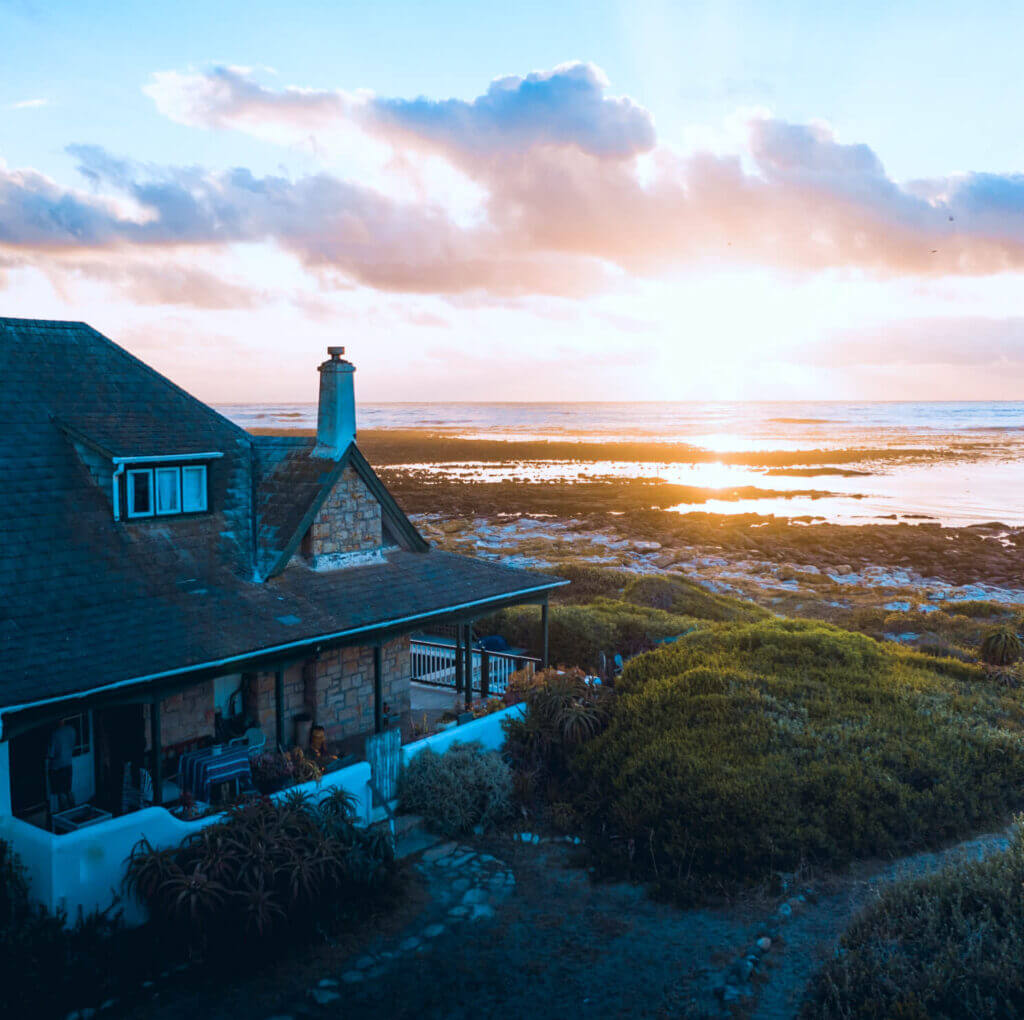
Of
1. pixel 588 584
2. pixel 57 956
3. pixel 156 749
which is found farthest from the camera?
pixel 588 584

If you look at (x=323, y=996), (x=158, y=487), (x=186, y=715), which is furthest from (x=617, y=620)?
(x=323, y=996)

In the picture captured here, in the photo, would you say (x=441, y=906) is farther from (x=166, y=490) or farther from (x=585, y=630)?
(x=585, y=630)

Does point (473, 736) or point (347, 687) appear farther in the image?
point (347, 687)

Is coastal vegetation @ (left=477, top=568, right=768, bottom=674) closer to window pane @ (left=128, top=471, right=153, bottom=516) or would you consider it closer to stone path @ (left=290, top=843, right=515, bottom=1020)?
stone path @ (left=290, top=843, right=515, bottom=1020)

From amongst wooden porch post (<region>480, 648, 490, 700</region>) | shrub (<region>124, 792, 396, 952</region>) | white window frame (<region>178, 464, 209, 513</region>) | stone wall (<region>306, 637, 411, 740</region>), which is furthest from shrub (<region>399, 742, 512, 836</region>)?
white window frame (<region>178, 464, 209, 513</region>)

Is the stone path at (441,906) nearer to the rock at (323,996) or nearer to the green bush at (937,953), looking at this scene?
the rock at (323,996)

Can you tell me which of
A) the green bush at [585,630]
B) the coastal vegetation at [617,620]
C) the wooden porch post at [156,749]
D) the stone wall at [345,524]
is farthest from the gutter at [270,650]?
the green bush at [585,630]
